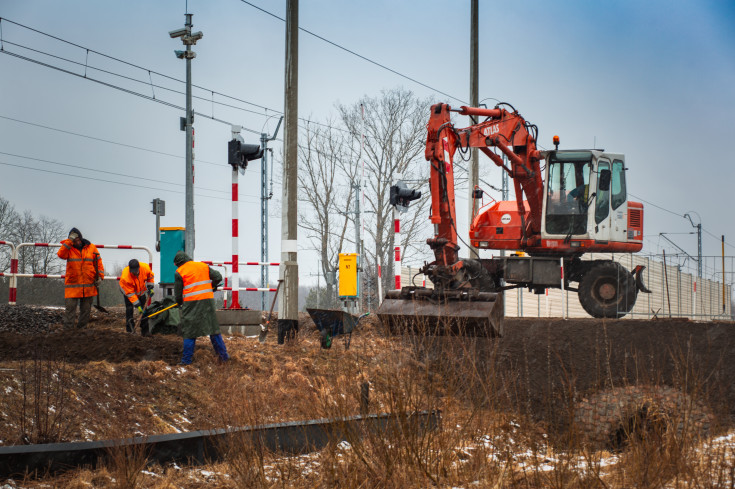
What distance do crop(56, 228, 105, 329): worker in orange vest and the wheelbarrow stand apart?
4.37 m

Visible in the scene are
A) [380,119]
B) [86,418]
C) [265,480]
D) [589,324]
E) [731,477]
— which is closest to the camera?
[731,477]

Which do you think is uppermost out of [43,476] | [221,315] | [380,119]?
[380,119]

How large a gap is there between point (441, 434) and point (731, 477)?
6.61ft

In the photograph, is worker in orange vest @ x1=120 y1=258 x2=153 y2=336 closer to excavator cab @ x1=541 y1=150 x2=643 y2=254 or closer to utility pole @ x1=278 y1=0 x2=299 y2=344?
utility pole @ x1=278 y1=0 x2=299 y2=344

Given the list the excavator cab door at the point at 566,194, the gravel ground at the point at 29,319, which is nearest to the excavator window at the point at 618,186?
the excavator cab door at the point at 566,194

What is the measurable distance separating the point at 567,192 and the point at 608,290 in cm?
229

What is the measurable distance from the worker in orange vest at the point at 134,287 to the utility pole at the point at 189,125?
390 centimetres

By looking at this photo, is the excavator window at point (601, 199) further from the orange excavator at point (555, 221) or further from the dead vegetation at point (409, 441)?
the dead vegetation at point (409, 441)

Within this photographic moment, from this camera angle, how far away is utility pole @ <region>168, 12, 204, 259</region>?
20.3 metres

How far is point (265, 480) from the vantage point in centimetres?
557

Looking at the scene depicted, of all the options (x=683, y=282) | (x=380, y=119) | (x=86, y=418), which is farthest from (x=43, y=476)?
(x=380, y=119)

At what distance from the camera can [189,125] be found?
22047 mm

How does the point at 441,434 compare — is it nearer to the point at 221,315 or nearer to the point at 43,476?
the point at 43,476

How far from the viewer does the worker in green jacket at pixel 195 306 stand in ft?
33.6
